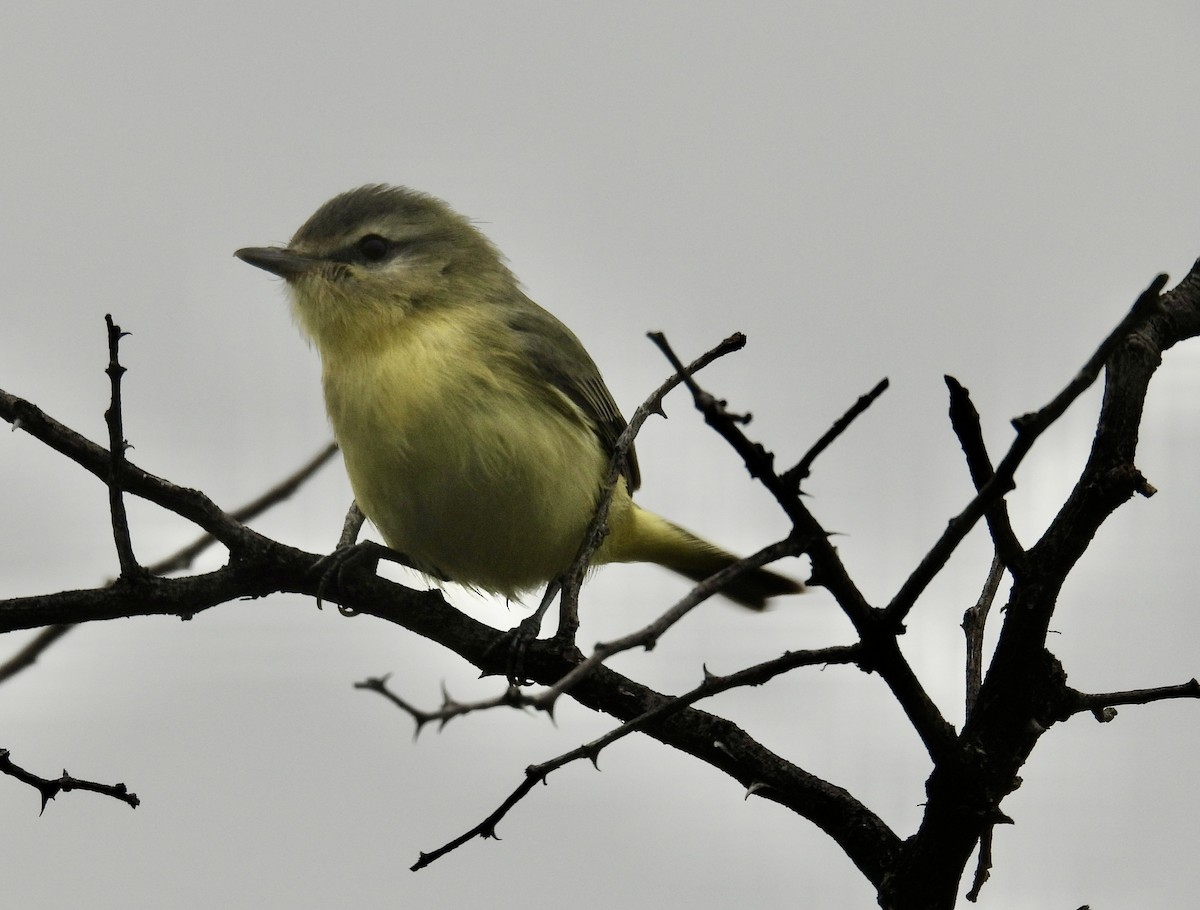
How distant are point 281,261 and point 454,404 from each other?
4.52ft

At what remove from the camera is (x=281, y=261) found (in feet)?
18.1

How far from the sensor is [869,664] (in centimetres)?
267

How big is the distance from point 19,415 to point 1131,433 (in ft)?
8.94

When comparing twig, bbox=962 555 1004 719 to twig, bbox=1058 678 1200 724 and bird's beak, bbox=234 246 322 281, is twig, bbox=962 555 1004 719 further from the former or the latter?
bird's beak, bbox=234 246 322 281

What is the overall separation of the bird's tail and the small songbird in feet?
0.03

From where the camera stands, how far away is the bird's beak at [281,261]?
552 cm

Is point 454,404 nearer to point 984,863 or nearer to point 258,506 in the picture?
point 258,506

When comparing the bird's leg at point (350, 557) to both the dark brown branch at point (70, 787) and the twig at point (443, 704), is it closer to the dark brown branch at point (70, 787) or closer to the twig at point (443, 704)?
the dark brown branch at point (70, 787)

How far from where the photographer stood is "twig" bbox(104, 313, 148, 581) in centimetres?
276

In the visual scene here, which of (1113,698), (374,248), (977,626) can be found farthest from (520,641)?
(374,248)

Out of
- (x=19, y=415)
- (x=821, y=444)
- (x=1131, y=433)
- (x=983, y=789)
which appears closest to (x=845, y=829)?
(x=983, y=789)

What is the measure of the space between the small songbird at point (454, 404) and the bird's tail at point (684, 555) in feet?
0.03

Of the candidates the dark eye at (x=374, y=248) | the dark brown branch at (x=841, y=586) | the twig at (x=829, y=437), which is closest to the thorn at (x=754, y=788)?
the dark brown branch at (x=841, y=586)

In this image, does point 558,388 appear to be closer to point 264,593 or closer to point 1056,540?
point 264,593
